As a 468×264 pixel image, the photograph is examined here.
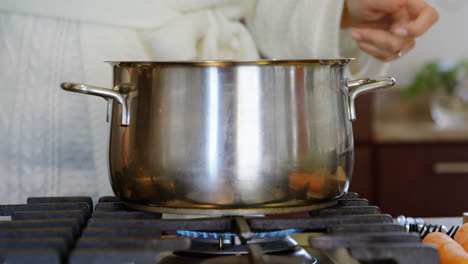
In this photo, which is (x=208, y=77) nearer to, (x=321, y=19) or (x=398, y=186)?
(x=321, y=19)

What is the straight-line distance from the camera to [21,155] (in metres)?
0.82

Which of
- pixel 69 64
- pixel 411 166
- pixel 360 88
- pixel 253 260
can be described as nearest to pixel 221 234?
pixel 253 260

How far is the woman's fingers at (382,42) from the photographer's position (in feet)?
2.72

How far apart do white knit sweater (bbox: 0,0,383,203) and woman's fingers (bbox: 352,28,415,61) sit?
9cm

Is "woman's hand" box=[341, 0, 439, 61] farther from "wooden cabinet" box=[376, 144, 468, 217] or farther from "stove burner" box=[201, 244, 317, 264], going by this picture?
"wooden cabinet" box=[376, 144, 468, 217]

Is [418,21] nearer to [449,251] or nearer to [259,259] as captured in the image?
[449,251]

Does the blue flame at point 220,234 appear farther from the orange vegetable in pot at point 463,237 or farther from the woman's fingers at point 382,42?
the woman's fingers at point 382,42

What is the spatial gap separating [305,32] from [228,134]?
0.51 meters

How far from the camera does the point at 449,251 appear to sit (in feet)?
Answer: 1.65

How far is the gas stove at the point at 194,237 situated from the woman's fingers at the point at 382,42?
29 cm

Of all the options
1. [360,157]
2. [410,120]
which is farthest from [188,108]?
[410,120]

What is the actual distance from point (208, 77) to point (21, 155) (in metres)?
0.41

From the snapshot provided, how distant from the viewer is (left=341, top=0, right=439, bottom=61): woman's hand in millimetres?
818

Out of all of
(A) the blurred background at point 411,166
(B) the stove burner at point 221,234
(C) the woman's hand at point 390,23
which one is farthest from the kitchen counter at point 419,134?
(B) the stove burner at point 221,234
